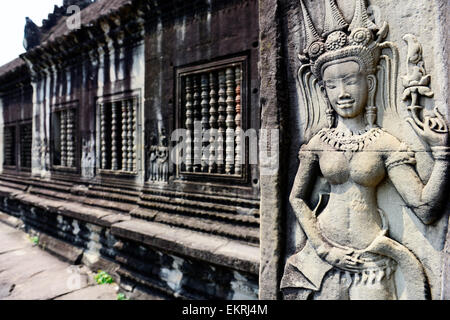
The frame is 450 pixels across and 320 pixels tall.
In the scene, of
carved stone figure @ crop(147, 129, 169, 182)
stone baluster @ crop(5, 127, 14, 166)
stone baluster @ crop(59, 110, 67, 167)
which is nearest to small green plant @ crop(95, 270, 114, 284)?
carved stone figure @ crop(147, 129, 169, 182)

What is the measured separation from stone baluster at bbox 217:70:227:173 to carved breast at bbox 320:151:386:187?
1815 millimetres

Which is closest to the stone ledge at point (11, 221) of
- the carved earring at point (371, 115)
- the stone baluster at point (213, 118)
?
the stone baluster at point (213, 118)

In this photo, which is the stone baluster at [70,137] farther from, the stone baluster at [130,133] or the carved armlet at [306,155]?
the carved armlet at [306,155]

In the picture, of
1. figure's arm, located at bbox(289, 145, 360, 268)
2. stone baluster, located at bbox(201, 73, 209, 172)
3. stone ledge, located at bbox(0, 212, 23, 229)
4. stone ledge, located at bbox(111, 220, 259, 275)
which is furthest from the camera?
stone ledge, located at bbox(0, 212, 23, 229)

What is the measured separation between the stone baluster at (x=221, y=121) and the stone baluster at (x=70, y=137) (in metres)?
3.97

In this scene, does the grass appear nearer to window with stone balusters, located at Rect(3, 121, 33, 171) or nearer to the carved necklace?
the carved necklace

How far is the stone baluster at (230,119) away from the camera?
10.5 ft

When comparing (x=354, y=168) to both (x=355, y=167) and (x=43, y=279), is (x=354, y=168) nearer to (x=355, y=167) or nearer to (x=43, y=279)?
(x=355, y=167)

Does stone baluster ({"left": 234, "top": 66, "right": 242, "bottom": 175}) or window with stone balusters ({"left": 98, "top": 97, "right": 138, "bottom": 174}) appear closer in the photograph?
stone baluster ({"left": 234, "top": 66, "right": 242, "bottom": 175})

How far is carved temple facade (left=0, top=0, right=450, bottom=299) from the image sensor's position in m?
1.78

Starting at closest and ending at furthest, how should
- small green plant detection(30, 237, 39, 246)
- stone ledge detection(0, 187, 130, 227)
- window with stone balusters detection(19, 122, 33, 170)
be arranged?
1. stone ledge detection(0, 187, 130, 227)
2. small green plant detection(30, 237, 39, 246)
3. window with stone balusters detection(19, 122, 33, 170)

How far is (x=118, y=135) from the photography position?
4777 millimetres

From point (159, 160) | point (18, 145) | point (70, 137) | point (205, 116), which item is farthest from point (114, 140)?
point (18, 145)

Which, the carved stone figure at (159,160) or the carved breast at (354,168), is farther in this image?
the carved stone figure at (159,160)
